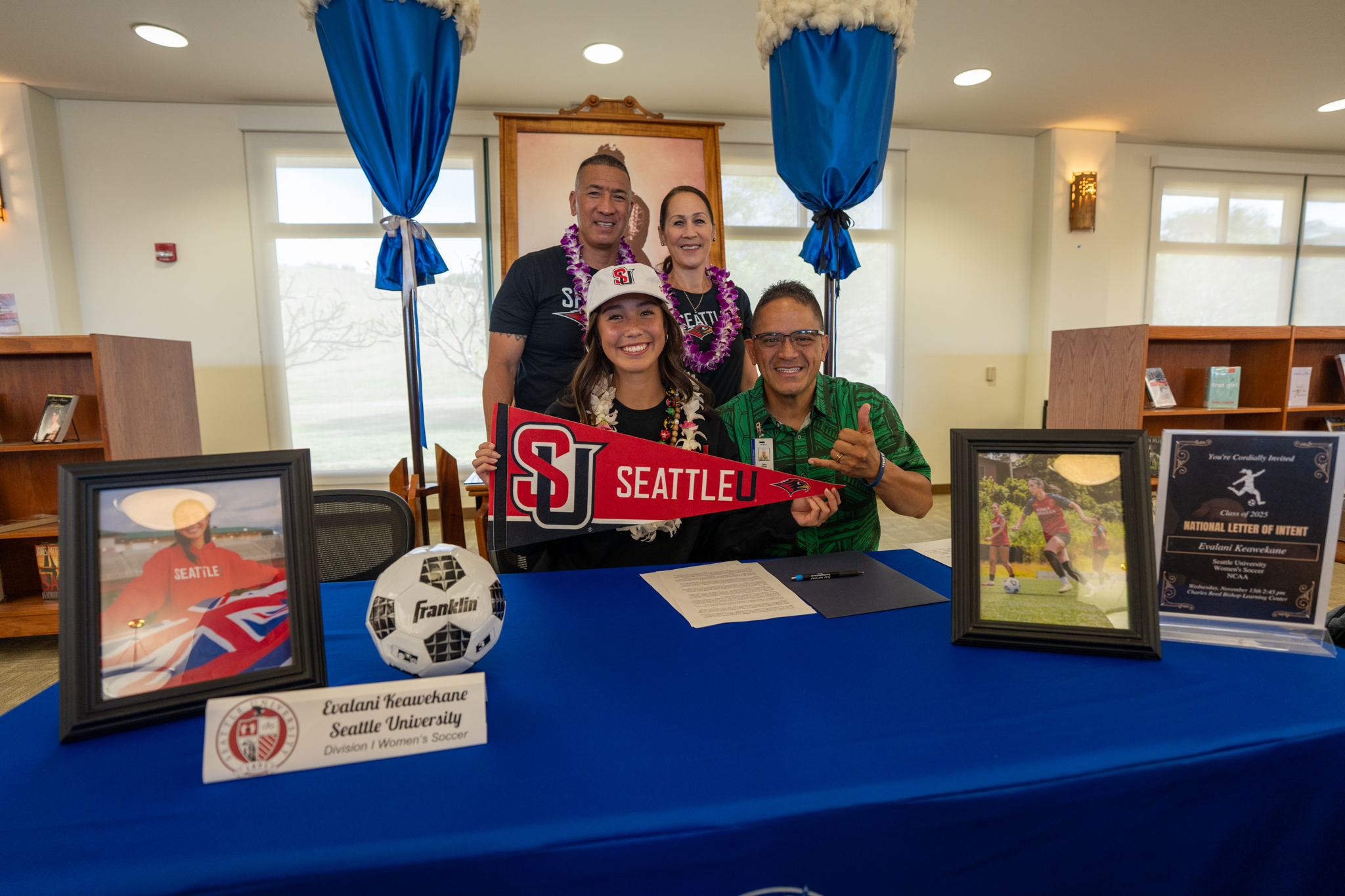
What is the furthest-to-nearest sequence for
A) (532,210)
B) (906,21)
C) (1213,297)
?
(1213,297) → (532,210) → (906,21)

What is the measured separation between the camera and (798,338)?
1.73 m

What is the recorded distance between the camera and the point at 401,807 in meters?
0.66

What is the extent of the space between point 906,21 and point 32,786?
8.99 feet

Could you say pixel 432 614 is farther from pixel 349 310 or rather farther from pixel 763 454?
pixel 349 310

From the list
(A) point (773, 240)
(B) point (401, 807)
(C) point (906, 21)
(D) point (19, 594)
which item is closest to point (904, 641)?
(B) point (401, 807)

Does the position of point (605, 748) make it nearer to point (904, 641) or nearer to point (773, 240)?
point (904, 641)

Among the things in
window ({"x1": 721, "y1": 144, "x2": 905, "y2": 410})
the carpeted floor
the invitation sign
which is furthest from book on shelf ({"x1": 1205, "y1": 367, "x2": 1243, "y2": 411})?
the invitation sign

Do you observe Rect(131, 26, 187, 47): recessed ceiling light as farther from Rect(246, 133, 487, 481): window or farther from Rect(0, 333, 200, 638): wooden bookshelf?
Rect(0, 333, 200, 638): wooden bookshelf

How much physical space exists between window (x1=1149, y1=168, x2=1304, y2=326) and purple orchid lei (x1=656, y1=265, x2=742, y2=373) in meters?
5.46

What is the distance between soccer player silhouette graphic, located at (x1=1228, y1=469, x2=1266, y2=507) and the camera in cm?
99

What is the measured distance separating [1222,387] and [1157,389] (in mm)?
461

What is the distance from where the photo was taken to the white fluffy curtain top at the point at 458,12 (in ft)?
6.64

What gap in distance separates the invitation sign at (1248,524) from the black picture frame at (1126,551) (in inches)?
3.0

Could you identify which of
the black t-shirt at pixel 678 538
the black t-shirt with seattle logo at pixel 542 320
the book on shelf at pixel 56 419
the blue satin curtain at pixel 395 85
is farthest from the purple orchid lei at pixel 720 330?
the book on shelf at pixel 56 419
